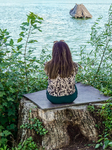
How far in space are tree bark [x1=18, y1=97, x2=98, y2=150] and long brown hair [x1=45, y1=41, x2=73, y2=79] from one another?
57 cm

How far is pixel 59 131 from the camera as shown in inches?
140

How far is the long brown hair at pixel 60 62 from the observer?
3619 mm

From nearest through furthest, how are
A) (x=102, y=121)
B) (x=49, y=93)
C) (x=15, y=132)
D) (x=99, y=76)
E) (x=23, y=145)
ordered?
(x=23, y=145), (x=102, y=121), (x=49, y=93), (x=15, y=132), (x=99, y=76)

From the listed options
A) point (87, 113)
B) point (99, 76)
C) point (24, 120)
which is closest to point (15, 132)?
point (24, 120)

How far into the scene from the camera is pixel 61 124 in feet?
11.9

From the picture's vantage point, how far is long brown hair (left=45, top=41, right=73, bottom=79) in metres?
3.62

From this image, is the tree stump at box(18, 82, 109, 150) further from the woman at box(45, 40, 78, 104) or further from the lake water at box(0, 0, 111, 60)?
the lake water at box(0, 0, 111, 60)

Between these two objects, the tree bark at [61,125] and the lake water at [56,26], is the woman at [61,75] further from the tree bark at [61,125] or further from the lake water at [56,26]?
the lake water at [56,26]

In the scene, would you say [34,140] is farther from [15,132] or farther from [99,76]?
[99,76]

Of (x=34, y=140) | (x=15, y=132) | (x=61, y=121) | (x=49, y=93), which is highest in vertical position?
(x=49, y=93)

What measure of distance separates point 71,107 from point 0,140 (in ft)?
3.93

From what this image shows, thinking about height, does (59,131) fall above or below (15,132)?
above

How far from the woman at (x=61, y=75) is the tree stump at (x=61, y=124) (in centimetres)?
19

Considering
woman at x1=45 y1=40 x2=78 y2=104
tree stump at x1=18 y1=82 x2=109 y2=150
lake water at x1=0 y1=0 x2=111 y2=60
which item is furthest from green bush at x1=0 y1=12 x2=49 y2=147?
lake water at x1=0 y1=0 x2=111 y2=60
